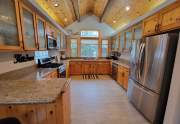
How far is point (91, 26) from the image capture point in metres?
6.51

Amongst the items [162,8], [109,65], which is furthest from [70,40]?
[162,8]

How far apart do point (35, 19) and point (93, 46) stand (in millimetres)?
4702

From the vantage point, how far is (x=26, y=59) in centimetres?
246

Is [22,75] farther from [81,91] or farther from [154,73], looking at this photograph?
[154,73]

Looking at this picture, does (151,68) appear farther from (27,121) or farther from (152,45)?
(27,121)

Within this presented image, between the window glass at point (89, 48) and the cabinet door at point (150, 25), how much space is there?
416 cm

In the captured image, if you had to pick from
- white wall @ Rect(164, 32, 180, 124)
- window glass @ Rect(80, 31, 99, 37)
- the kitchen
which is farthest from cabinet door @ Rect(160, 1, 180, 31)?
window glass @ Rect(80, 31, 99, 37)

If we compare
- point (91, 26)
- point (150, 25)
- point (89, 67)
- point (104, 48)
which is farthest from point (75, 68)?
point (150, 25)

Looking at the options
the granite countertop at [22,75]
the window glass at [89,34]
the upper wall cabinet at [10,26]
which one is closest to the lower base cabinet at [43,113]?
the granite countertop at [22,75]

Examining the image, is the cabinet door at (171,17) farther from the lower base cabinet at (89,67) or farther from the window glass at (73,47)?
the window glass at (73,47)

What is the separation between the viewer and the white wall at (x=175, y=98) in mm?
1573

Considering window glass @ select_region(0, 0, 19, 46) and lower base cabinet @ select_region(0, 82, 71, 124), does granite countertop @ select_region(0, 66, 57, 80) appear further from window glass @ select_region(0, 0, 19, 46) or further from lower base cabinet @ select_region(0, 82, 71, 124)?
lower base cabinet @ select_region(0, 82, 71, 124)

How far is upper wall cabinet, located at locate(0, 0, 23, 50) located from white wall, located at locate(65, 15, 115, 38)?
16.3ft

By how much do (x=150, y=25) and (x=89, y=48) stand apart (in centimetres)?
451
